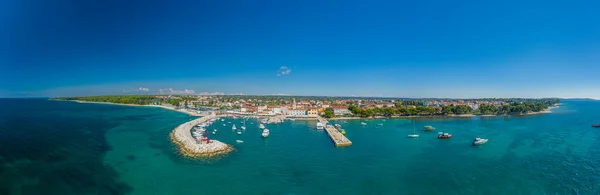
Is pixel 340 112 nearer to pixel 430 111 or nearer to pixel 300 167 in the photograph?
pixel 430 111

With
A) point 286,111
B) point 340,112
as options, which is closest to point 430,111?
point 340,112

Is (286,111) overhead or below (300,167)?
overhead

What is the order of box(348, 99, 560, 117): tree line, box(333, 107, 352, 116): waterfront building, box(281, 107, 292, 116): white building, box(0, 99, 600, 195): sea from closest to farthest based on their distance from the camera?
box(0, 99, 600, 195): sea, box(348, 99, 560, 117): tree line, box(333, 107, 352, 116): waterfront building, box(281, 107, 292, 116): white building

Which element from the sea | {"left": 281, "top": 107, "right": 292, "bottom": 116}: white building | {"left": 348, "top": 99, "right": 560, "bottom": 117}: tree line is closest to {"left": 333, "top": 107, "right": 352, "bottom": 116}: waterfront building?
{"left": 348, "top": 99, "right": 560, "bottom": 117}: tree line

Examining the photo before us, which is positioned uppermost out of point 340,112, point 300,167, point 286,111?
point 286,111

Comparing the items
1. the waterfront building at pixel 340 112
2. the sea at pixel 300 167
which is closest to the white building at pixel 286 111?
the waterfront building at pixel 340 112

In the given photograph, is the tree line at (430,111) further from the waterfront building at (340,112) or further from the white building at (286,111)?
the white building at (286,111)

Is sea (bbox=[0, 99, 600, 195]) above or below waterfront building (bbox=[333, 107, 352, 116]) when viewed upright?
below

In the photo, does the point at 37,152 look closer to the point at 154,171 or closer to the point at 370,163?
the point at 154,171

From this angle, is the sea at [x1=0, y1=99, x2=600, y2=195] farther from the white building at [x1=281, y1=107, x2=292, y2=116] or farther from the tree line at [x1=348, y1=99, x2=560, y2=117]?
the white building at [x1=281, y1=107, x2=292, y2=116]

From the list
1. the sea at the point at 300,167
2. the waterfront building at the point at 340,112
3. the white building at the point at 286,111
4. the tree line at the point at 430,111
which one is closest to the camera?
the sea at the point at 300,167

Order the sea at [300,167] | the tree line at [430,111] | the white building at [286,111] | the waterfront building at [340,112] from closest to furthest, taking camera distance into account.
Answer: the sea at [300,167] < the tree line at [430,111] < the waterfront building at [340,112] < the white building at [286,111]

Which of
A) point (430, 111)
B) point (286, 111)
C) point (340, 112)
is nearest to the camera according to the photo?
point (430, 111)
